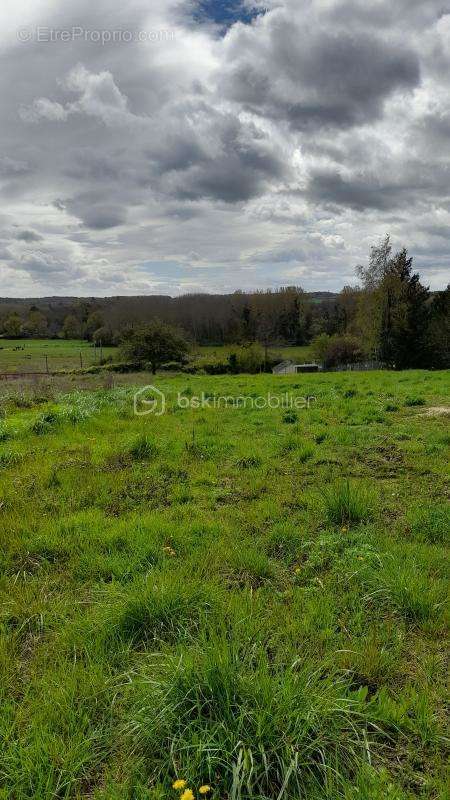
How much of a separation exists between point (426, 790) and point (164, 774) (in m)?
1.23

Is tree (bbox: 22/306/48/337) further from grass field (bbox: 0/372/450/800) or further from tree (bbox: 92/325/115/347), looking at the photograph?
grass field (bbox: 0/372/450/800)

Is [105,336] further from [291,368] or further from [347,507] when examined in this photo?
[347,507]

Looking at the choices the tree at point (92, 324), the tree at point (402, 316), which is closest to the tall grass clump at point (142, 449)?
the tree at point (402, 316)

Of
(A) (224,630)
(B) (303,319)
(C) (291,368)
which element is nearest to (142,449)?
(A) (224,630)

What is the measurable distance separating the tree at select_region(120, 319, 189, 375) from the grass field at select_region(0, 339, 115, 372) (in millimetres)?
8186

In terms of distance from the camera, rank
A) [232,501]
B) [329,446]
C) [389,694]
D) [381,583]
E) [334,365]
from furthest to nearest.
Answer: [334,365] < [329,446] < [232,501] < [381,583] < [389,694]

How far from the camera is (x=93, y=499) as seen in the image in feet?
18.4

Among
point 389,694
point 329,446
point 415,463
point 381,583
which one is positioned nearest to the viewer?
point 389,694

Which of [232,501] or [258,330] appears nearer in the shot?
[232,501]

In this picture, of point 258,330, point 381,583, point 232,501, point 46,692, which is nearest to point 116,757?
point 46,692

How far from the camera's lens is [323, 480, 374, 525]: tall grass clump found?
484 centimetres

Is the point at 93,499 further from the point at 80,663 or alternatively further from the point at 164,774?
the point at 164,774

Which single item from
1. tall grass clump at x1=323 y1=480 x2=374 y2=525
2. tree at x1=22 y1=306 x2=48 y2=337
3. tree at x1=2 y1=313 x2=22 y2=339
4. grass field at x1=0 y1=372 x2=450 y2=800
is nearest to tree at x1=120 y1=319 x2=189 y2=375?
grass field at x1=0 y1=372 x2=450 y2=800

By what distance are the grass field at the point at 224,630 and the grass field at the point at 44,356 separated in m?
40.8
